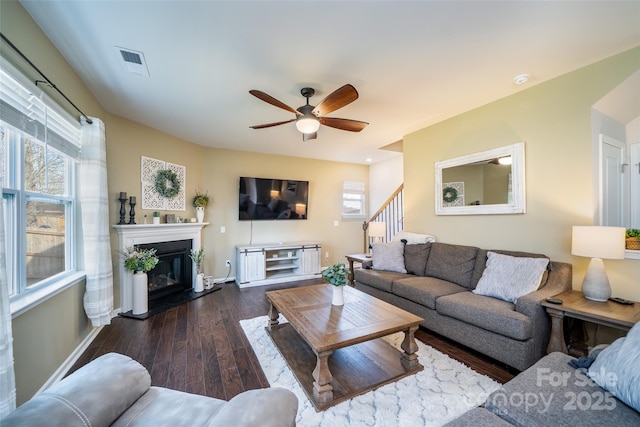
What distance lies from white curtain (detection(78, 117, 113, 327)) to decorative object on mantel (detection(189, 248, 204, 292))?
67.7 inches

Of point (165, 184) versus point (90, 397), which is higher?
point (165, 184)

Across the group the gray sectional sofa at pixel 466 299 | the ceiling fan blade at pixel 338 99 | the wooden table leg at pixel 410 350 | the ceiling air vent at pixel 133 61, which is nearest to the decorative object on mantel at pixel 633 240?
the gray sectional sofa at pixel 466 299

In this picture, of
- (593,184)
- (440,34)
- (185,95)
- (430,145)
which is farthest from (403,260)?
(185,95)

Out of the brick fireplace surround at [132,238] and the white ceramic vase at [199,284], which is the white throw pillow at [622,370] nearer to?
the brick fireplace surround at [132,238]

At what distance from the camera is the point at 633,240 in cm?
210

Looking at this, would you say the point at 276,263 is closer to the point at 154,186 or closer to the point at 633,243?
the point at 154,186

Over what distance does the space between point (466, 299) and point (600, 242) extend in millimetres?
1109

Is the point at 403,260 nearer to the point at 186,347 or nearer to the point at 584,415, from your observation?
the point at 584,415

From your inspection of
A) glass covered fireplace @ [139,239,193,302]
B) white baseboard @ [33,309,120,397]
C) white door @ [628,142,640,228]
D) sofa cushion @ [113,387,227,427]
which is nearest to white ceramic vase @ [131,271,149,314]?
glass covered fireplace @ [139,239,193,302]

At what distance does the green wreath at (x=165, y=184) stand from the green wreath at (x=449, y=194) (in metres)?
4.18

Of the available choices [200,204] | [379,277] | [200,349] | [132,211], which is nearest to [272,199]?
[200,204]

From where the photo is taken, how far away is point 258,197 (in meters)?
5.03

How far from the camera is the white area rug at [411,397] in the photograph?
1607mm

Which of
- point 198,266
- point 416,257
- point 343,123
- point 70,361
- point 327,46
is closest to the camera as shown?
point 327,46
